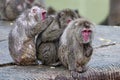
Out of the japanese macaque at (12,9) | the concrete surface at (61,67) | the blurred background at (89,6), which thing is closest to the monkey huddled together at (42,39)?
the concrete surface at (61,67)

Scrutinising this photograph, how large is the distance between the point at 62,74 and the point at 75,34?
18.3 inches

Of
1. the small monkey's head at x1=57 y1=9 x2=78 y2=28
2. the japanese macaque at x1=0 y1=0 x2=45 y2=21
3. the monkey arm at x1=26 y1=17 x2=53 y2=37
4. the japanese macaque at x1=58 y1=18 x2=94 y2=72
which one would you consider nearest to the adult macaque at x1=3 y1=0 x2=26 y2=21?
→ the japanese macaque at x1=0 y1=0 x2=45 y2=21

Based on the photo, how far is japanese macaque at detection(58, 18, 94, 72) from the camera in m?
6.04

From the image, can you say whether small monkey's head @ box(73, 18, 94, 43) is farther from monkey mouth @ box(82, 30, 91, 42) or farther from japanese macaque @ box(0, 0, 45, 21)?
japanese macaque @ box(0, 0, 45, 21)

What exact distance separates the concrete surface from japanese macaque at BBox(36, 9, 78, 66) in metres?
0.10

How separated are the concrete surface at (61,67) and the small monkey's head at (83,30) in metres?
0.44

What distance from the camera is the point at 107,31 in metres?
9.65

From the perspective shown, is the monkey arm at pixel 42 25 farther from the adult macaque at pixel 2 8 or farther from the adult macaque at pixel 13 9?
the adult macaque at pixel 2 8

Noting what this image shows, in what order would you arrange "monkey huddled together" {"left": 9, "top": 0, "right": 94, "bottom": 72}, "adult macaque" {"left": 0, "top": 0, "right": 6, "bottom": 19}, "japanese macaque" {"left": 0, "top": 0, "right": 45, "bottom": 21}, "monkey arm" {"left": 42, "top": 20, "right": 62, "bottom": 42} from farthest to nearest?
"adult macaque" {"left": 0, "top": 0, "right": 6, "bottom": 19}
"japanese macaque" {"left": 0, "top": 0, "right": 45, "bottom": 21}
"monkey arm" {"left": 42, "top": 20, "right": 62, "bottom": 42}
"monkey huddled together" {"left": 9, "top": 0, "right": 94, "bottom": 72}

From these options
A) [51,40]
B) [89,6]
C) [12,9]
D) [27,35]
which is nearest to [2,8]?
[12,9]

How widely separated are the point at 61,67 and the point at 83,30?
2.20 ft

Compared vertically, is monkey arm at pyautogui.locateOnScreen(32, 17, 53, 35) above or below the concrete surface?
above

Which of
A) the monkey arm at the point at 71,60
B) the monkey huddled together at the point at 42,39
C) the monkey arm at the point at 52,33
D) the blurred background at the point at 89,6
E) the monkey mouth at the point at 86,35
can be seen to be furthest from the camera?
the blurred background at the point at 89,6

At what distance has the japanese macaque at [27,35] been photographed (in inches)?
255
